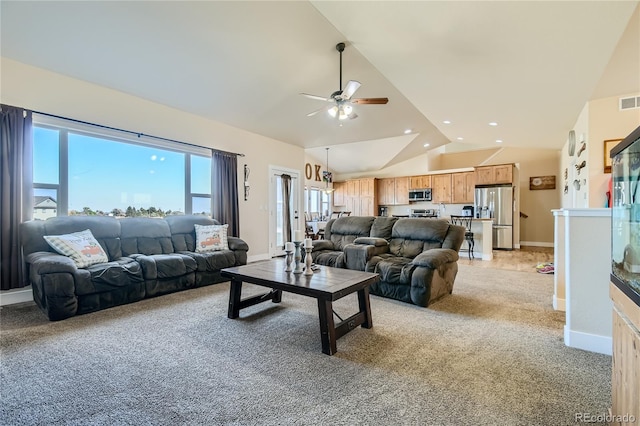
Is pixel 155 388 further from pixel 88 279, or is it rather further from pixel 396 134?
pixel 396 134

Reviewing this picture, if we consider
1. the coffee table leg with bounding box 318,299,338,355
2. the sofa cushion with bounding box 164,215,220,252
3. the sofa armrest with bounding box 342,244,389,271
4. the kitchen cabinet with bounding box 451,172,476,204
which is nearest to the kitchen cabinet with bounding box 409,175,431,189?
the kitchen cabinet with bounding box 451,172,476,204

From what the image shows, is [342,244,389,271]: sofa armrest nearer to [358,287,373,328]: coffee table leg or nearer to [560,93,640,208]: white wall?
[358,287,373,328]: coffee table leg

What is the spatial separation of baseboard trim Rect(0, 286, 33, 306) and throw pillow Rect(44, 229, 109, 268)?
2.45ft

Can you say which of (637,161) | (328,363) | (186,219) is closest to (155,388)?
(328,363)

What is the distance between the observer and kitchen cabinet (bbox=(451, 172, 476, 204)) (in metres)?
8.77

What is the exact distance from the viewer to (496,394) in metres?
1.73

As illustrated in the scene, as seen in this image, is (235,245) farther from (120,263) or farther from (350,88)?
(350,88)

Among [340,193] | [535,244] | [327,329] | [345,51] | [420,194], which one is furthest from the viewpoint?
[340,193]

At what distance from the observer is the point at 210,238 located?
4660 millimetres

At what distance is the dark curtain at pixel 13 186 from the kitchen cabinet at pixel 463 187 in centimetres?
940

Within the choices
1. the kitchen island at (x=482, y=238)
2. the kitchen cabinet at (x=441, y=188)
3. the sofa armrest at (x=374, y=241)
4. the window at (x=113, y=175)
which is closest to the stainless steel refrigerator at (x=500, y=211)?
the kitchen cabinet at (x=441, y=188)

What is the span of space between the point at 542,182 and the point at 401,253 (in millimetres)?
6983

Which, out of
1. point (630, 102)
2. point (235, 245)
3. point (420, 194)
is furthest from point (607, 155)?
point (420, 194)

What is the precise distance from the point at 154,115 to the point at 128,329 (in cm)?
334
